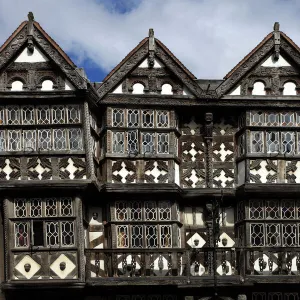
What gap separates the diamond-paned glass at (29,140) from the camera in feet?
103

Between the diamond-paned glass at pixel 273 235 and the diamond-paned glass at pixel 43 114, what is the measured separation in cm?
790

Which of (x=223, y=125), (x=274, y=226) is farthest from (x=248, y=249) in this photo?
(x=223, y=125)

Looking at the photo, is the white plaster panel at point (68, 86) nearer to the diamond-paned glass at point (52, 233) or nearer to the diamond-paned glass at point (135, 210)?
the diamond-paned glass at point (135, 210)

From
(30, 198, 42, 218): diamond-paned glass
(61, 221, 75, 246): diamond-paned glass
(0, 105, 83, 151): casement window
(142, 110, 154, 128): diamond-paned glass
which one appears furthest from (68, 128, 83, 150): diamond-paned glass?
(61, 221, 75, 246): diamond-paned glass

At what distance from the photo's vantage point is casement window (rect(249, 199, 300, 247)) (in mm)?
32188

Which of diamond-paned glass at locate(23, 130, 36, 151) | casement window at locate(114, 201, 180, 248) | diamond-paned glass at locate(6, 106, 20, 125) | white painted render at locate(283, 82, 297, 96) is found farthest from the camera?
white painted render at locate(283, 82, 297, 96)

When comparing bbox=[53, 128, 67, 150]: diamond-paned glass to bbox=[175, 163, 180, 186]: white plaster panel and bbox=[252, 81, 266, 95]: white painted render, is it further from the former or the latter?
bbox=[252, 81, 266, 95]: white painted render

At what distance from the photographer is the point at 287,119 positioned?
3300cm

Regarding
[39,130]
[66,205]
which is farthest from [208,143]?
[39,130]

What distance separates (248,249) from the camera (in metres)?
31.5

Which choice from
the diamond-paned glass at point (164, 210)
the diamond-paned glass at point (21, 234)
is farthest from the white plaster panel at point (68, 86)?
the diamond-paned glass at point (164, 210)

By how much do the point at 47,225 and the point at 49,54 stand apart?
5.46m

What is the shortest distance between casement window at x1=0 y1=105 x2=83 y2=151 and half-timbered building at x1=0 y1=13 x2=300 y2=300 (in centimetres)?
3

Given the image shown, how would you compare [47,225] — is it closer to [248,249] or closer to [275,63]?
[248,249]
